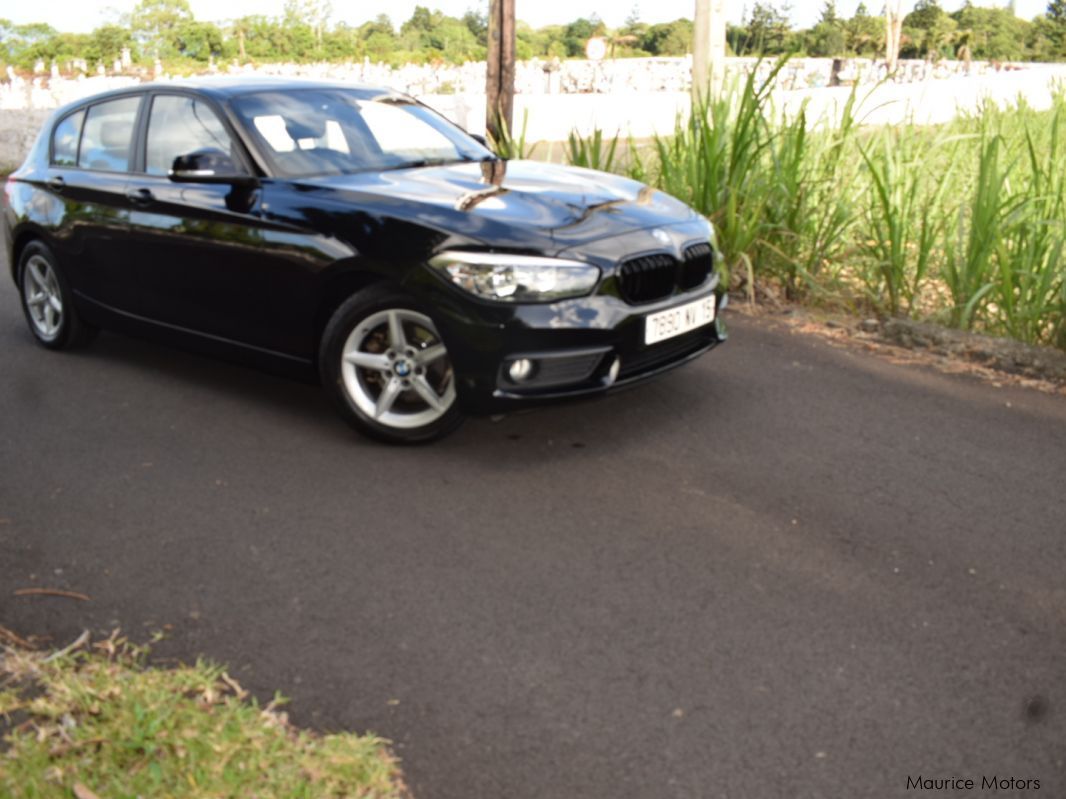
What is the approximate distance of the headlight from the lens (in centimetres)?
490

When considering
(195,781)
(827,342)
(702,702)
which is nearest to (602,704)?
(702,702)

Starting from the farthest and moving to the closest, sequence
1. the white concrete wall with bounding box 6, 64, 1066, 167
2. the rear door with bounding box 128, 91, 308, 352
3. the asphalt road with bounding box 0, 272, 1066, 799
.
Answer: the white concrete wall with bounding box 6, 64, 1066, 167 < the rear door with bounding box 128, 91, 308, 352 < the asphalt road with bounding box 0, 272, 1066, 799

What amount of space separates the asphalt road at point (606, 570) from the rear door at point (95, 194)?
0.61 meters

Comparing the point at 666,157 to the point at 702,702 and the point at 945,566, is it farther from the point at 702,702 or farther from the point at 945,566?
the point at 702,702

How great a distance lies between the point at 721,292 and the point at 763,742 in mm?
3078

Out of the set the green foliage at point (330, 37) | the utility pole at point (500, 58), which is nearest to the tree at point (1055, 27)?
the green foliage at point (330, 37)

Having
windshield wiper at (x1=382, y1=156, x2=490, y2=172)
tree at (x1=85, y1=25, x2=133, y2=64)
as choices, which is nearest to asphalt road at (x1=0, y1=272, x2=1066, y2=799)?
windshield wiper at (x1=382, y1=156, x2=490, y2=172)

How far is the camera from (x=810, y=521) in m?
4.58

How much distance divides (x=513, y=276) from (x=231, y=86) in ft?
7.12

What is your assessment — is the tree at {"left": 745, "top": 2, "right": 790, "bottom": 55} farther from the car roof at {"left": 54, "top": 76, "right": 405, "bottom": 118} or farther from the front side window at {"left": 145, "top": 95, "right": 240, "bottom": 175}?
the front side window at {"left": 145, "top": 95, "right": 240, "bottom": 175}

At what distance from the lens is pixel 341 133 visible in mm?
5984

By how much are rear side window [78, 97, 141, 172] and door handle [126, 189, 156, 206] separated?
22 centimetres

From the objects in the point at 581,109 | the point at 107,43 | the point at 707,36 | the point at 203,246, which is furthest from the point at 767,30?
the point at 107,43

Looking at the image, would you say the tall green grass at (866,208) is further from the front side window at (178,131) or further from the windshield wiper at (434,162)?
the front side window at (178,131)
